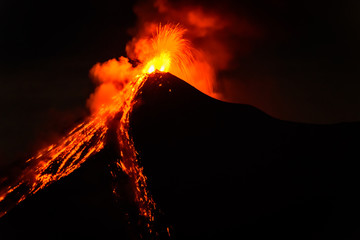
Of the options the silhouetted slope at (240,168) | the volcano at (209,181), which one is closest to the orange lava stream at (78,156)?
the volcano at (209,181)

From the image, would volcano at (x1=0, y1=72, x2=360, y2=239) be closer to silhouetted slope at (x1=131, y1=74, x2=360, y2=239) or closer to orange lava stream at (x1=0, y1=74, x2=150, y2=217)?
silhouetted slope at (x1=131, y1=74, x2=360, y2=239)

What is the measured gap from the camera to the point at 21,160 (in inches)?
956

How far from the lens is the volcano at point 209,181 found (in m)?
16.0

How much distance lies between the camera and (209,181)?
1875cm

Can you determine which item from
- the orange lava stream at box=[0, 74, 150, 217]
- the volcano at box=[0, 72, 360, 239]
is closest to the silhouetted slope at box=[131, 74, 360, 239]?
the volcano at box=[0, 72, 360, 239]

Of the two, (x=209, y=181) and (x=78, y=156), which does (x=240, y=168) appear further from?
(x=78, y=156)

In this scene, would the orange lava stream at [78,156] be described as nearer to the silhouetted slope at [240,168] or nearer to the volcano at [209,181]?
the volcano at [209,181]

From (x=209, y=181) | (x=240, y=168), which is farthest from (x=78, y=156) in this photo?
(x=240, y=168)

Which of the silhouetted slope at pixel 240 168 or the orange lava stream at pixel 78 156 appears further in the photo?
the orange lava stream at pixel 78 156

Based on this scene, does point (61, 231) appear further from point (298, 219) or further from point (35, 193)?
point (298, 219)

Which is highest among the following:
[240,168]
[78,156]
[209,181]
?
[78,156]

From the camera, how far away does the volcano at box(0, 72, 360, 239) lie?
52.5ft

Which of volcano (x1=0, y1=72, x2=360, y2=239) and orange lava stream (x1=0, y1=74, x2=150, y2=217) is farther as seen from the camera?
orange lava stream (x1=0, y1=74, x2=150, y2=217)

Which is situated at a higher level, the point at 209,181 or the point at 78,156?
the point at 78,156
